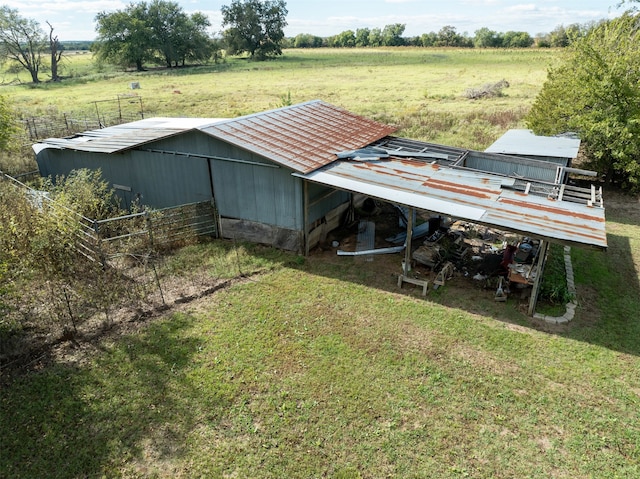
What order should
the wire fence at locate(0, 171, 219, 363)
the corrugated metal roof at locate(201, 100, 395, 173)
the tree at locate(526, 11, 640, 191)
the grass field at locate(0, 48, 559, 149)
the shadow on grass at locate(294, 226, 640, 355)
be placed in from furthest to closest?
1. the grass field at locate(0, 48, 559, 149)
2. the tree at locate(526, 11, 640, 191)
3. the corrugated metal roof at locate(201, 100, 395, 173)
4. the wire fence at locate(0, 171, 219, 363)
5. the shadow on grass at locate(294, 226, 640, 355)

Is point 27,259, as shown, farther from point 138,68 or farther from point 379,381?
point 138,68

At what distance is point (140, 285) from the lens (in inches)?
424

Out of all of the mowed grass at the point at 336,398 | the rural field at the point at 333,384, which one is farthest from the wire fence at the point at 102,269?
the mowed grass at the point at 336,398

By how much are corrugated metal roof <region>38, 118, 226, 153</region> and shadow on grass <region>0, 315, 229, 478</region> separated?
7.43m

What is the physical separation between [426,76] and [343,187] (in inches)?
1944

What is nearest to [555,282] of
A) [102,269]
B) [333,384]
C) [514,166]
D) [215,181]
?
[514,166]

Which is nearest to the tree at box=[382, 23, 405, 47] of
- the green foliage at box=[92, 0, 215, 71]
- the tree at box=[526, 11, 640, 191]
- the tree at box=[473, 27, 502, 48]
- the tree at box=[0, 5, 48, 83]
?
the tree at box=[473, 27, 502, 48]

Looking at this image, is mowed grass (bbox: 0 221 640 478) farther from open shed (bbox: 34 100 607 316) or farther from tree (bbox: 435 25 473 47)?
tree (bbox: 435 25 473 47)

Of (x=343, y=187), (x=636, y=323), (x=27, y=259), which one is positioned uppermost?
(x=343, y=187)

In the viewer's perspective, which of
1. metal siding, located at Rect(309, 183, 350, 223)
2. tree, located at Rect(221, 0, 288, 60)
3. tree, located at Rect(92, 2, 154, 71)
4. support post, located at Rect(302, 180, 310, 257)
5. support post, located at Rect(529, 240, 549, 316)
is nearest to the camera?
support post, located at Rect(529, 240, 549, 316)

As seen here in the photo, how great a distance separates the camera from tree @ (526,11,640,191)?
650 inches

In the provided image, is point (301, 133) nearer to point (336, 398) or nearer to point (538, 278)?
point (538, 278)

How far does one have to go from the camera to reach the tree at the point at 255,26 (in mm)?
84688

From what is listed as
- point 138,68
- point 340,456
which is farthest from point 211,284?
point 138,68
